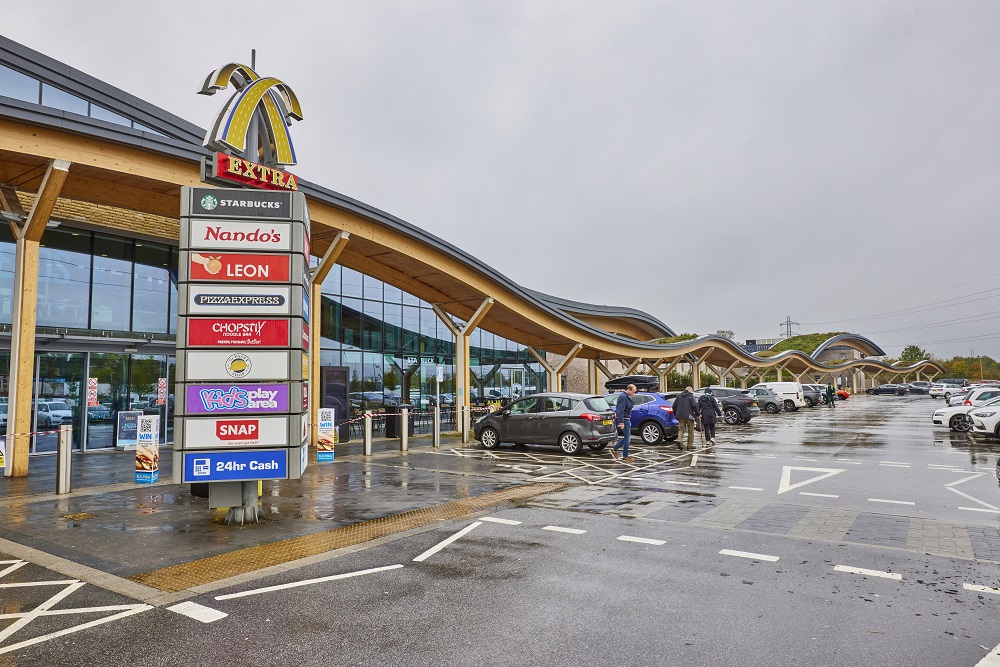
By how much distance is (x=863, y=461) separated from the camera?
14148 millimetres

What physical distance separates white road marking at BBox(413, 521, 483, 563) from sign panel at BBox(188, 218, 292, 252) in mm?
4401

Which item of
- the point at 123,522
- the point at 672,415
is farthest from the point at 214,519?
the point at 672,415

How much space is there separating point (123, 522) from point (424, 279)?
13969 millimetres

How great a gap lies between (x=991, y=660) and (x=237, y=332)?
26.8 feet

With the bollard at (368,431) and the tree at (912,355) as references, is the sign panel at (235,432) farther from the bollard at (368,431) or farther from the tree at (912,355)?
the tree at (912,355)

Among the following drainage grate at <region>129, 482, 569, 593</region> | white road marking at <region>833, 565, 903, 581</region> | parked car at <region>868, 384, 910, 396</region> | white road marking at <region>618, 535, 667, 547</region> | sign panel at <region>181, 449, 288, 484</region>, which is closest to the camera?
white road marking at <region>833, 565, 903, 581</region>

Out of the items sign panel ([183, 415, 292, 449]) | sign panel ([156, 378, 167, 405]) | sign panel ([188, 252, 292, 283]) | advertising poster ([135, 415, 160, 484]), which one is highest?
sign panel ([188, 252, 292, 283])

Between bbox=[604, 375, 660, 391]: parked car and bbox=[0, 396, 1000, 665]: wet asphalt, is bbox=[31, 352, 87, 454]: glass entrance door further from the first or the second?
bbox=[604, 375, 660, 391]: parked car

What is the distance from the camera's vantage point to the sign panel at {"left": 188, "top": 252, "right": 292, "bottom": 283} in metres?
8.16

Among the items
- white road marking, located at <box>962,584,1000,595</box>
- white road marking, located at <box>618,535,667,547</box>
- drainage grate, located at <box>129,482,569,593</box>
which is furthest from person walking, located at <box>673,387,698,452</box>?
white road marking, located at <box>962,584,1000,595</box>

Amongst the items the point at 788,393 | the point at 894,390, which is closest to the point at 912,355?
the point at 894,390

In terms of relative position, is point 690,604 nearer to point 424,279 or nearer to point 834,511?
point 834,511

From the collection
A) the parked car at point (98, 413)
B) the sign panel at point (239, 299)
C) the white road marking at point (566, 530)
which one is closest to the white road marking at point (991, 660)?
the white road marking at point (566, 530)

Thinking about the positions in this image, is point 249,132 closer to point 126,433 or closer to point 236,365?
point 236,365
